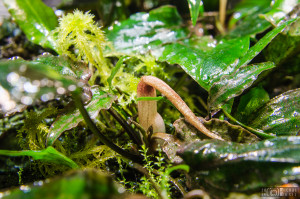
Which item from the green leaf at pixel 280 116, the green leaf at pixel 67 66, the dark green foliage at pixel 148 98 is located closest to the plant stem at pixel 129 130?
the dark green foliage at pixel 148 98

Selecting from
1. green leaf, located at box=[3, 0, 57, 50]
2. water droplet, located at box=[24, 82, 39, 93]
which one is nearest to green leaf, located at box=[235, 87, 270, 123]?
water droplet, located at box=[24, 82, 39, 93]

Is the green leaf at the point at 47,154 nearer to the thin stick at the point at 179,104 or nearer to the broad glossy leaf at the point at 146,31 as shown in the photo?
the thin stick at the point at 179,104

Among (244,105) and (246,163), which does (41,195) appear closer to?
(246,163)

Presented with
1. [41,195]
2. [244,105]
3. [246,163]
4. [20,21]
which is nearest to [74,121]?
[41,195]

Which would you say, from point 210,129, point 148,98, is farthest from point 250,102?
point 148,98

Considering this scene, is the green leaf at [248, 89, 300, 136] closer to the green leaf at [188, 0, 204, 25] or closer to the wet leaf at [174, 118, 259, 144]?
the wet leaf at [174, 118, 259, 144]
